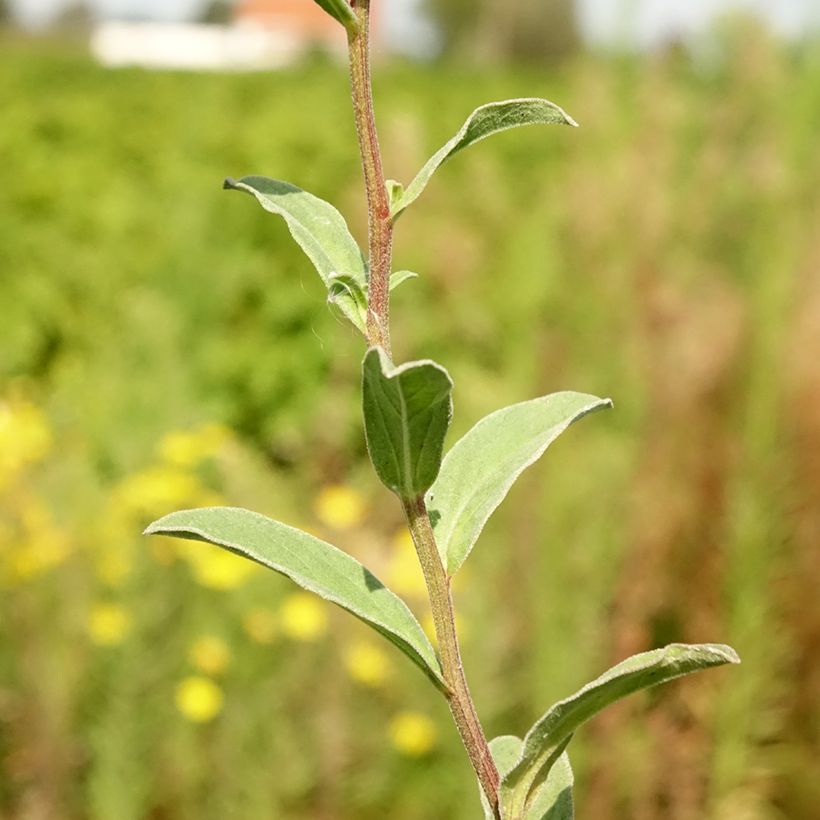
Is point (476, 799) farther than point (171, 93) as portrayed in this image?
No

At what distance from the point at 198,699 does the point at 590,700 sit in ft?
5.75

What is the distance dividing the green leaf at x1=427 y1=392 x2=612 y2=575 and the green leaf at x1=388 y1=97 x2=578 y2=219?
10 cm

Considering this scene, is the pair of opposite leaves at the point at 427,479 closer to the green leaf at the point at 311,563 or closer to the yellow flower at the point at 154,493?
the green leaf at the point at 311,563

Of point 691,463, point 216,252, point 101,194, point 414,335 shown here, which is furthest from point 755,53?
point 101,194

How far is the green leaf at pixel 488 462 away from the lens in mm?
429

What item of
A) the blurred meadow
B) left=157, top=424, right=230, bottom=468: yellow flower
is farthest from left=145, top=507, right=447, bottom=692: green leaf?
left=157, top=424, right=230, bottom=468: yellow flower

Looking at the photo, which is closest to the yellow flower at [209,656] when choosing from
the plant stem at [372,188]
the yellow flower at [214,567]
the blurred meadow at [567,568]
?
the blurred meadow at [567,568]

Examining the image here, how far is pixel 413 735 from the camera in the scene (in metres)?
2.11

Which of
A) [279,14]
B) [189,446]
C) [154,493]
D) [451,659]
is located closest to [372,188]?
[451,659]

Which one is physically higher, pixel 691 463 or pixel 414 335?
pixel 691 463

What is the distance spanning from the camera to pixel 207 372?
3961mm

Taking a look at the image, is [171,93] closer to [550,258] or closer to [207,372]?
[207,372]

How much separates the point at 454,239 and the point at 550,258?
61 centimetres

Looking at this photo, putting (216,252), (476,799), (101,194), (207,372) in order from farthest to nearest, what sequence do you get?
1. (101,194)
2. (216,252)
3. (207,372)
4. (476,799)
